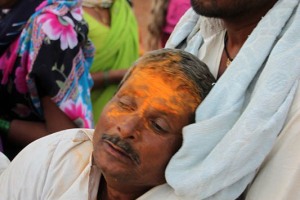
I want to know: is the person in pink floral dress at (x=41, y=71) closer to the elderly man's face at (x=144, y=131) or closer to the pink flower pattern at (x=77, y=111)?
the pink flower pattern at (x=77, y=111)

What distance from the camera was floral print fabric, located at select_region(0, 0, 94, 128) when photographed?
2820 millimetres

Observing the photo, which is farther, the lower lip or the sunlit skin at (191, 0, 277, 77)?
the sunlit skin at (191, 0, 277, 77)

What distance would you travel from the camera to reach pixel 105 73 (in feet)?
12.5

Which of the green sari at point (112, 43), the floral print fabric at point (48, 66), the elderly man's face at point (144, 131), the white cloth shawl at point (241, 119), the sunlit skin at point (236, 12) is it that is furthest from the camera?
the green sari at point (112, 43)

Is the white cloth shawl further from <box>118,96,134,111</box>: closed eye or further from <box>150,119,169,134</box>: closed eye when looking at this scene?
<box>118,96,134,111</box>: closed eye

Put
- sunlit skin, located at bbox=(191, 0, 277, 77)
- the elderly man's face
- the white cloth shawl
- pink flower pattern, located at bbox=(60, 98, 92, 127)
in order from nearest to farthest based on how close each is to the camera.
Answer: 1. the white cloth shawl
2. the elderly man's face
3. sunlit skin, located at bbox=(191, 0, 277, 77)
4. pink flower pattern, located at bbox=(60, 98, 92, 127)

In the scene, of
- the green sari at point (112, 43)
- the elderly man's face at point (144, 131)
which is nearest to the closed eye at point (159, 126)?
the elderly man's face at point (144, 131)

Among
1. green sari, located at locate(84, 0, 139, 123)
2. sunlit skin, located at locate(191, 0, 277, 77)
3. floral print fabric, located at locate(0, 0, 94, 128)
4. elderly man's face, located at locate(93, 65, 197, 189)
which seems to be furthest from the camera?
green sari, located at locate(84, 0, 139, 123)

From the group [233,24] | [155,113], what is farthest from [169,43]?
[155,113]

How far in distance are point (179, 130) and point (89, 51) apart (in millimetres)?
1524

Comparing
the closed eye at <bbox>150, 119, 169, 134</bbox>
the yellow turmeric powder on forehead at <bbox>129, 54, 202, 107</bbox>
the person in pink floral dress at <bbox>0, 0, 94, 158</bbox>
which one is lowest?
the person in pink floral dress at <bbox>0, 0, 94, 158</bbox>

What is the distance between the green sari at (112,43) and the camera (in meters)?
3.73

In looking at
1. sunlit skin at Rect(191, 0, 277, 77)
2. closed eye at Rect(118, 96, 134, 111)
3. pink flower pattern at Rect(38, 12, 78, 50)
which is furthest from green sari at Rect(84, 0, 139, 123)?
closed eye at Rect(118, 96, 134, 111)

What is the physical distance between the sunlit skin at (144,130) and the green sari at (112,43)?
76.8 inches
